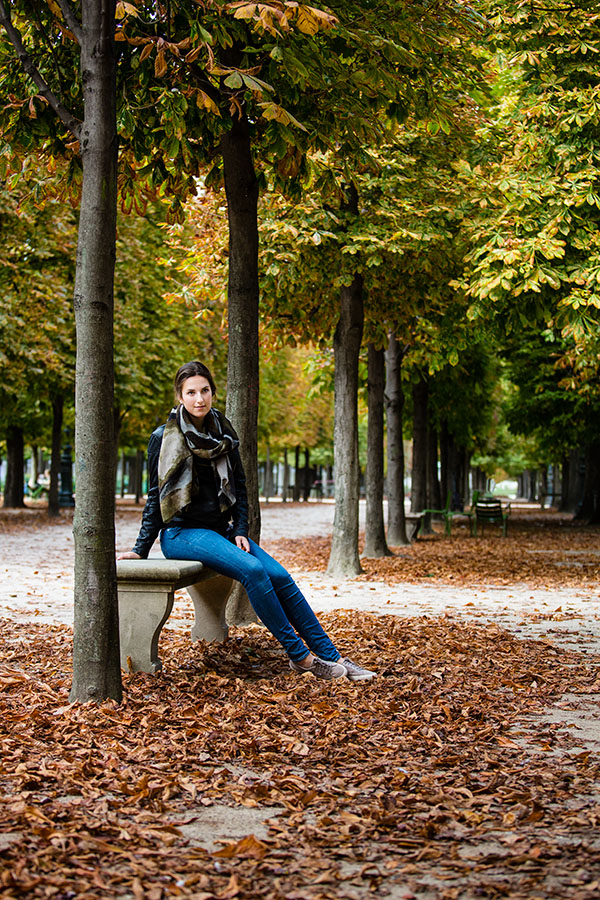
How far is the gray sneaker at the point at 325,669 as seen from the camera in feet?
20.1

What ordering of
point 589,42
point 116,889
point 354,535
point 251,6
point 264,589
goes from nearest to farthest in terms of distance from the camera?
point 116,889, point 251,6, point 264,589, point 589,42, point 354,535

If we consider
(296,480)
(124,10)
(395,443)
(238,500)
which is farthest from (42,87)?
(296,480)

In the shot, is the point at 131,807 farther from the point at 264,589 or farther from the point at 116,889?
the point at 264,589

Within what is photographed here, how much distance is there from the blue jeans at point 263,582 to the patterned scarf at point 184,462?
20 cm

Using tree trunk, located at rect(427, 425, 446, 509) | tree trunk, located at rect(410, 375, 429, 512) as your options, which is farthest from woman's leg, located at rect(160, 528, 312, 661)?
tree trunk, located at rect(427, 425, 446, 509)

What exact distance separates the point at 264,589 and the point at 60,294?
18.4m

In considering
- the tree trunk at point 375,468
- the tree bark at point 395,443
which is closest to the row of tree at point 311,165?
the tree trunk at point 375,468

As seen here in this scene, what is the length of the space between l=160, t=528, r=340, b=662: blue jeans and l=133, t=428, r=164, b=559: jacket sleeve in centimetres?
9

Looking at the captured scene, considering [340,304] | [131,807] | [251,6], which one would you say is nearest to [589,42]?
[340,304]

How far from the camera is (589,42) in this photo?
12.3m

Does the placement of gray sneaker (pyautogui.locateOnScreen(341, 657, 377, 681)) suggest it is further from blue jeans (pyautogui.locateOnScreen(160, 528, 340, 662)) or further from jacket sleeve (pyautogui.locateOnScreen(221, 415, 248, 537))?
jacket sleeve (pyautogui.locateOnScreen(221, 415, 248, 537))

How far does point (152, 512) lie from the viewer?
627 centimetres

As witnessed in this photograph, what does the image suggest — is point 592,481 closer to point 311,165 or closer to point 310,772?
point 311,165

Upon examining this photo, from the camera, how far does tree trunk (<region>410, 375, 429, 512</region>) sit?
952 inches
